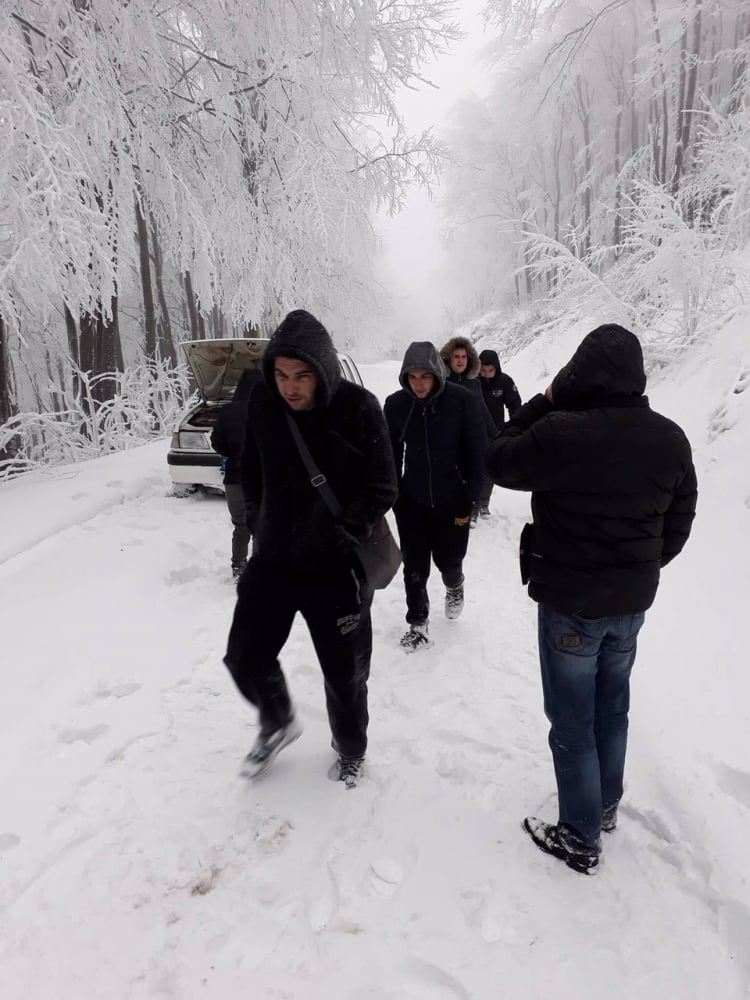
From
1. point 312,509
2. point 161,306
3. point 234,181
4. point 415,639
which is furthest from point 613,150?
point 312,509

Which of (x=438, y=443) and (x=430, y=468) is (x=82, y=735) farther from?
(x=438, y=443)

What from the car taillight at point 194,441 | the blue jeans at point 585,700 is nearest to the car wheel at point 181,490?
the car taillight at point 194,441

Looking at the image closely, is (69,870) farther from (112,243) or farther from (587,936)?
(112,243)

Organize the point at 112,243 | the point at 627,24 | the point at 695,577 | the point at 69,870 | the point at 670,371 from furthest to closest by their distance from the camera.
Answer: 1. the point at 627,24
2. the point at 670,371
3. the point at 112,243
4. the point at 695,577
5. the point at 69,870

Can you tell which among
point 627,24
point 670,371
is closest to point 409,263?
point 627,24

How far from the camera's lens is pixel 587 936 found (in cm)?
177

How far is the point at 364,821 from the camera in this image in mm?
2258

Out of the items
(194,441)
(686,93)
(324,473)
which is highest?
(686,93)

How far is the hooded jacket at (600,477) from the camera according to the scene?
5.56ft

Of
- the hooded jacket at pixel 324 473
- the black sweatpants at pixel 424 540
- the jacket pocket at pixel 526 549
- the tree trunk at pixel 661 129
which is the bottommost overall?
the black sweatpants at pixel 424 540

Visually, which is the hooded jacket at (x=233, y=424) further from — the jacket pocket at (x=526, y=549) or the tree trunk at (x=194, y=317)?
the tree trunk at (x=194, y=317)

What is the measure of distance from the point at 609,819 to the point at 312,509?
175 cm

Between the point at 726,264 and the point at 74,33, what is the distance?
25.5 feet

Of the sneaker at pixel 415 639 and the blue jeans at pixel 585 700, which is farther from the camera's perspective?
the sneaker at pixel 415 639
